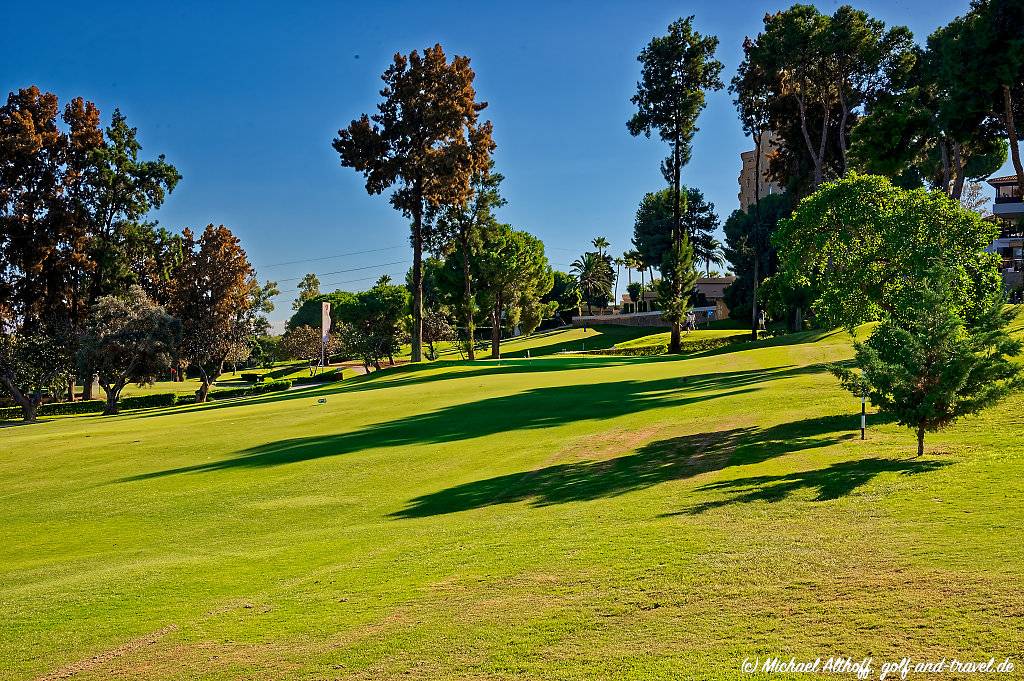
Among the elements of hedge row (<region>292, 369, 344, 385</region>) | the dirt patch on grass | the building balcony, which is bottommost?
hedge row (<region>292, 369, 344, 385</region>)

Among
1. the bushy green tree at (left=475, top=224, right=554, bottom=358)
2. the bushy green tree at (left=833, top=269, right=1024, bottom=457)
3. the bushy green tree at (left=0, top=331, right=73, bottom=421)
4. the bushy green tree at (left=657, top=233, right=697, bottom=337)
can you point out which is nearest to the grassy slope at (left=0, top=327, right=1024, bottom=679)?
the bushy green tree at (left=833, top=269, right=1024, bottom=457)

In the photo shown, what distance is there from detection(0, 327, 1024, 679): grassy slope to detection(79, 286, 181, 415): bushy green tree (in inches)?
1282

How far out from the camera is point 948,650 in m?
6.80

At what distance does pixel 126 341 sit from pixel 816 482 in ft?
170

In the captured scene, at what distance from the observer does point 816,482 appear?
13781 mm

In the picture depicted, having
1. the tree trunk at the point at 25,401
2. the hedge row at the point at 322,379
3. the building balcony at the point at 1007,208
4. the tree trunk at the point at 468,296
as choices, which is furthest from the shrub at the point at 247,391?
the building balcony at the point at 1007,208

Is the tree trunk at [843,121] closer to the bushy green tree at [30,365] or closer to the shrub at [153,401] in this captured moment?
the shrub at [153,401]

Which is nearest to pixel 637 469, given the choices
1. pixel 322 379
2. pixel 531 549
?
pixel 531 549

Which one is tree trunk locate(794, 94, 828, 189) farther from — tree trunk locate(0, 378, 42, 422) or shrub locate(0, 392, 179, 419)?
tree trunk locate(0, 378, 42, 422)

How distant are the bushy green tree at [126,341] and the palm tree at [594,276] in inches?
3709

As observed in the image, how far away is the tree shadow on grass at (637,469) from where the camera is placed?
608 inches

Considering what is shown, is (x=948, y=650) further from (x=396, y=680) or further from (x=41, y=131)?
(x=41, y=131)

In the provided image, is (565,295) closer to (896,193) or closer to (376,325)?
(376,325)

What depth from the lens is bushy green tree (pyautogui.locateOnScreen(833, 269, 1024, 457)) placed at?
14414mm
